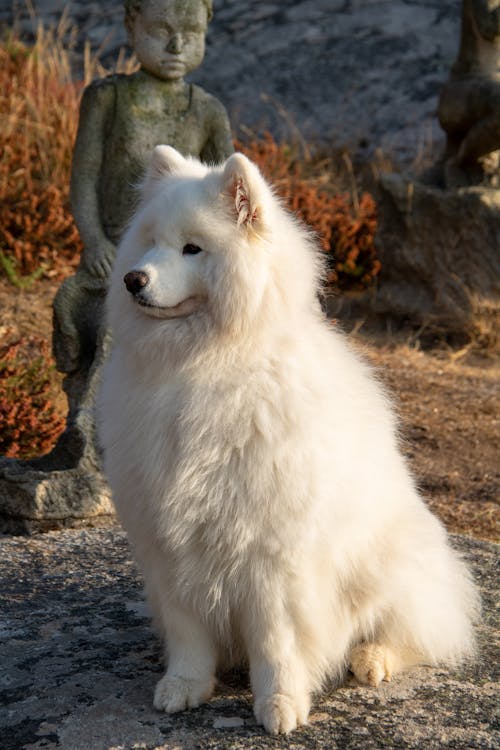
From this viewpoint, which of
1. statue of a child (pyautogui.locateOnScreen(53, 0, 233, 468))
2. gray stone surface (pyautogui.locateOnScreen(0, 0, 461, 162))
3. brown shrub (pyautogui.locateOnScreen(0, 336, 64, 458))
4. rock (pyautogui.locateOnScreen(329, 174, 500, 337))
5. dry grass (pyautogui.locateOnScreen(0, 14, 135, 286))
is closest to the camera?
statue of a child (pyautogui.locateOnScreen(53, 0, 233, 468))

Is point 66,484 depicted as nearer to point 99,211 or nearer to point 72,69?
point 99,211

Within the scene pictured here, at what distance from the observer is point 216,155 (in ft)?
15.1

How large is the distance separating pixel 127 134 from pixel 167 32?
486mm

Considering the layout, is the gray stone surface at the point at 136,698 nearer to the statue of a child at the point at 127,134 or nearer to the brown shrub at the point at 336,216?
the statue of a child at the point at 127,134

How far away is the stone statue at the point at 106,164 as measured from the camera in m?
4.30

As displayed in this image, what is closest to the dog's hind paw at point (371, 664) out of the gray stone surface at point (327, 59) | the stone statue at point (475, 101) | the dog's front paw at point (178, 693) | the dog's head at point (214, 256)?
the dog's front paw at point (178, 693)

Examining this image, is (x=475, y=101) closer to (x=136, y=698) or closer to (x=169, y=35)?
(x=169, y=35)

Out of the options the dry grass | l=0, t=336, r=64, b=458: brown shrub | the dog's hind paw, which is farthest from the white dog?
the dry grass

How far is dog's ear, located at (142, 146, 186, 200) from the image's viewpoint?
2664 mm

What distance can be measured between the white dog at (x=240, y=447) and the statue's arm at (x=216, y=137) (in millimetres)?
1962

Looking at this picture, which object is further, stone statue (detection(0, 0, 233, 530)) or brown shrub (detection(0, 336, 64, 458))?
brown shrub (detection(0, 336, 64, 458))

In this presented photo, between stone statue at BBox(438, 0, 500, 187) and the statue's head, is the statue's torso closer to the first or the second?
the statue's head

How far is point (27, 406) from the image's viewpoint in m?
5.35

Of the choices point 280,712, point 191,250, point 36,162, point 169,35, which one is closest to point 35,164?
point 36,162
